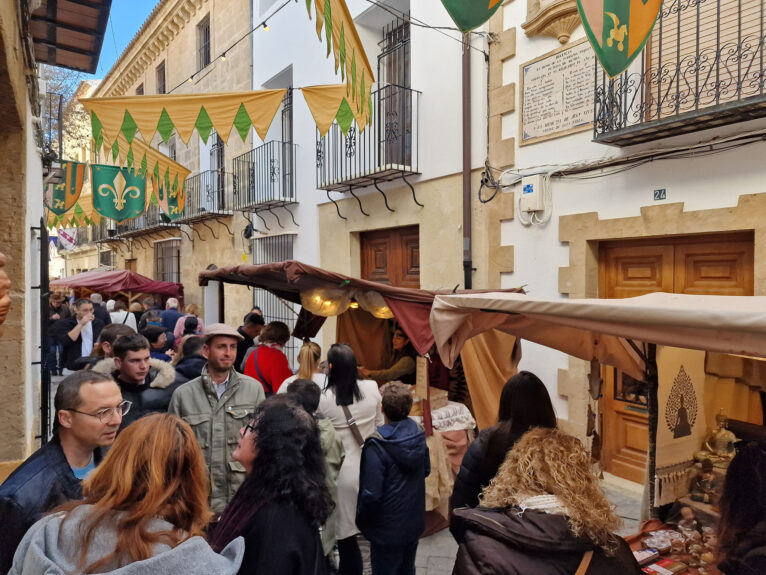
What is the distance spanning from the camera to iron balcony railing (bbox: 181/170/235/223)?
1353 cm

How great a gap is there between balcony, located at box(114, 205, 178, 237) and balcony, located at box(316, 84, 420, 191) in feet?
28.0

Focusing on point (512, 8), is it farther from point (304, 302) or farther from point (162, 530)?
point (162, 530)

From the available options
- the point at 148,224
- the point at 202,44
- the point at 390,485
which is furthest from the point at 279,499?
the point at 148,224

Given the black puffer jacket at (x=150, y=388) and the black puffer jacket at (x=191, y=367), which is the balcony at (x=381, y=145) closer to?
the black puffer jacket at (x=191, y=367)

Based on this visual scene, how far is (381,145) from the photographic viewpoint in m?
8.71

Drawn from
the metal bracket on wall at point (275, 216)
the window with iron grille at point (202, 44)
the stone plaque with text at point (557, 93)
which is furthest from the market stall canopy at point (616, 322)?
the window with iron grille at point (202, 44)

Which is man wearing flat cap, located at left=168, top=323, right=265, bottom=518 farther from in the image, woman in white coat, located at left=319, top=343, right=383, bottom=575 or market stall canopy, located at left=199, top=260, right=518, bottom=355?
market stall canopy, located at left=199, top=260, right=518, bottom=355

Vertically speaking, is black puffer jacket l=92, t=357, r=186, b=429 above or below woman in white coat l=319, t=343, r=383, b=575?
above

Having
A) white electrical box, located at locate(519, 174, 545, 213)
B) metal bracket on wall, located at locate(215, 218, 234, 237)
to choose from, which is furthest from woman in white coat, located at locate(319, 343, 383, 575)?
metal bracket on wall, located at locate(215, 218, 234, 237)

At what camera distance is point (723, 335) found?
73.6 inches

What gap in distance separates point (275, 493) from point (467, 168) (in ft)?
19.6

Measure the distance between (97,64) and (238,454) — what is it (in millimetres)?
5368

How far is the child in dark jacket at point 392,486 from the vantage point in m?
3.29

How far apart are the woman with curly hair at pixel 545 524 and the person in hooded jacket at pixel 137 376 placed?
7.72 feet
